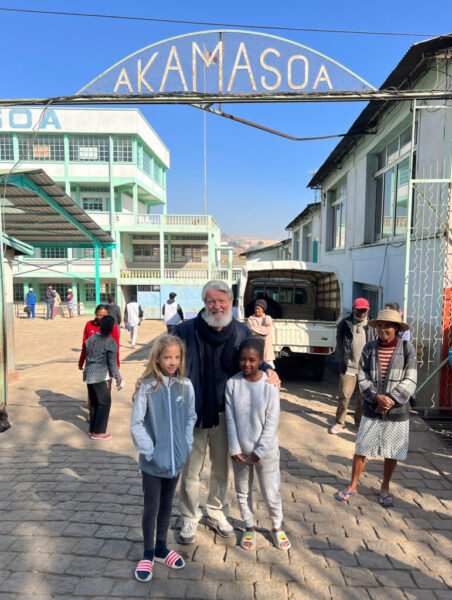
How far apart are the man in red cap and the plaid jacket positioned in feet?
5.72

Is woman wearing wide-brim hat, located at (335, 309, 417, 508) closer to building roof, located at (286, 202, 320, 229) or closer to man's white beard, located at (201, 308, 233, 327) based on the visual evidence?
man's white beard, located at (201, 308, 233, 327)

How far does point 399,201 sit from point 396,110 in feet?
5.77

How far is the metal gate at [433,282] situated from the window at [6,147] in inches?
1056

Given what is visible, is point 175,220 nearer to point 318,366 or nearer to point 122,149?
point 122,149

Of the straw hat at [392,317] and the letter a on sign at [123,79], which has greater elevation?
the letter a on sign at [123,79]

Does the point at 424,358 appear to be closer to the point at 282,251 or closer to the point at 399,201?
the point at 399,201

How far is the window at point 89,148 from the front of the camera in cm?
2609

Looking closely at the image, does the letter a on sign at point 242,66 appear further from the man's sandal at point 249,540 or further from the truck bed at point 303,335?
the man's sandal at point 249,540

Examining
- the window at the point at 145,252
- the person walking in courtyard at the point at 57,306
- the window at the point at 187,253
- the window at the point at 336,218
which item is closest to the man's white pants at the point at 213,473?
the window at the point at 336,218

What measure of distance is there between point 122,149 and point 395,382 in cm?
2664

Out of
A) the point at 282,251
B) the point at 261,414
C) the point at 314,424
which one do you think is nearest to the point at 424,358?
the point at 314,424

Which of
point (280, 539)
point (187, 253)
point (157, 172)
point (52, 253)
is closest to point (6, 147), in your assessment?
point (52, 253)

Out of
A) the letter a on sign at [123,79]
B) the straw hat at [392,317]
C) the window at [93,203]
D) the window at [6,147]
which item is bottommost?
the straw hat at [392,317]

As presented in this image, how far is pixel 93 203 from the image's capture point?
27562mm
